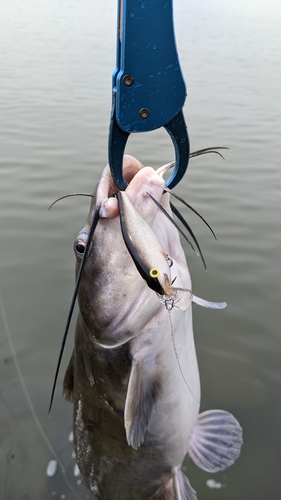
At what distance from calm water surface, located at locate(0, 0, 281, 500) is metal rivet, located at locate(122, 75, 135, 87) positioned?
7.06 feet

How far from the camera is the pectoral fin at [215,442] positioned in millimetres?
2262

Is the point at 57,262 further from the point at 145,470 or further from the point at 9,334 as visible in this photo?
the point at 145,470

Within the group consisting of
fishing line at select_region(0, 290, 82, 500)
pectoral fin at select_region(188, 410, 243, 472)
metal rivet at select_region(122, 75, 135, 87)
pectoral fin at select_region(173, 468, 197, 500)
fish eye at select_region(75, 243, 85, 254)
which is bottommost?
fishing line at select_region(0, 290, 82, 500)

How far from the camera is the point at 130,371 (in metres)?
1.87

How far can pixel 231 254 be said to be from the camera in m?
4.04

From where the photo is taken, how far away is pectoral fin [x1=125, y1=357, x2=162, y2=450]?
175 centimetres

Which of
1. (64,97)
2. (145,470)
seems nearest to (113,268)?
(145,470)

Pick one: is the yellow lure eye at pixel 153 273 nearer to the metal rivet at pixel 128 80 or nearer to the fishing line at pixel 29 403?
the metal rivet at pixel 128 80

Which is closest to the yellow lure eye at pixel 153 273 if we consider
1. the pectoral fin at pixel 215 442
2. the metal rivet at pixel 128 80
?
the metal rivet at pixel 128 80

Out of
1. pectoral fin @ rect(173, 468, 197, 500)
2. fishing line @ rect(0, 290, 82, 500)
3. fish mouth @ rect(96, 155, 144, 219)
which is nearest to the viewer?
fish mouth @ rect(96, 155, 144, 219)

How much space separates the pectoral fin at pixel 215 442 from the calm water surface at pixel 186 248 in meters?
0.33

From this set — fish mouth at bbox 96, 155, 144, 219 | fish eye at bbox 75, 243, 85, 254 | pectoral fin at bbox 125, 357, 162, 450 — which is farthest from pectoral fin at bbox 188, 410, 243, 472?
fish mouth at bbox 96, 155, 144, 219

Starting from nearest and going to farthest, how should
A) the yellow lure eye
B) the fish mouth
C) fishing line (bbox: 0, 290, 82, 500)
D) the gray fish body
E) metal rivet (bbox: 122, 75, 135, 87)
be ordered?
the yellow lure eye < metal rivet (bbox: 122, 75, 135, 87) < the fish mouth < the gray fish body < fishing line (bbox: 0, 290, 82, 500)

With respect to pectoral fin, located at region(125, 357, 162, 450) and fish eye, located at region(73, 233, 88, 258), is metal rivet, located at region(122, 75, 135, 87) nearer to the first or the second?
fish eye, located at region(73, 233, 88, 258)
